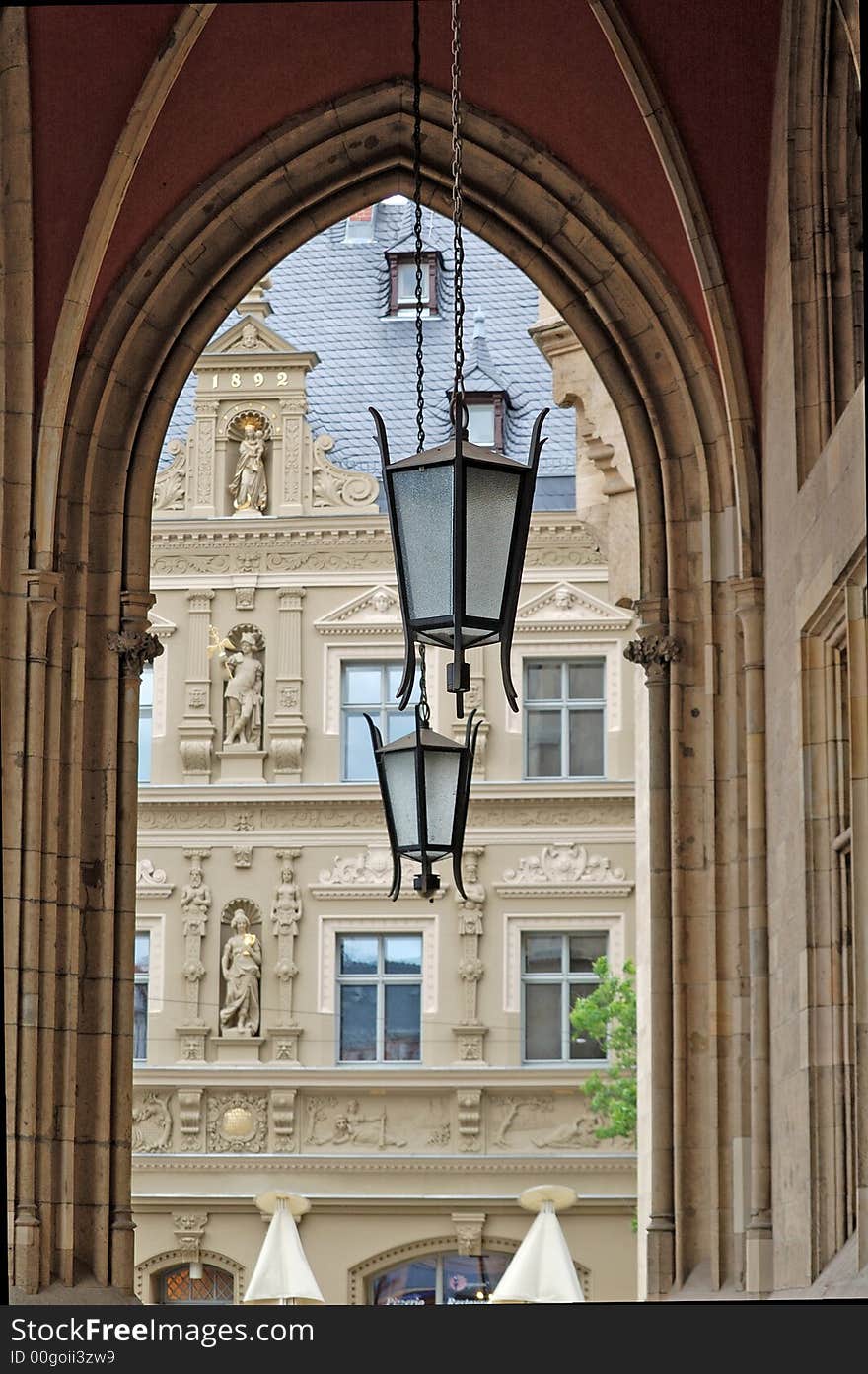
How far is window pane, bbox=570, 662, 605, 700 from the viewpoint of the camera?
20.1 metres

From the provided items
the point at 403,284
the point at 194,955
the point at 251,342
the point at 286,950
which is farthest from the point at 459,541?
the point at 403,284

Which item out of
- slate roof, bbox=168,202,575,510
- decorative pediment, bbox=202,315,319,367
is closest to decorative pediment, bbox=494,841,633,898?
slate roof, bbox=168,202,575,510

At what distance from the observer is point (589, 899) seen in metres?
19.5

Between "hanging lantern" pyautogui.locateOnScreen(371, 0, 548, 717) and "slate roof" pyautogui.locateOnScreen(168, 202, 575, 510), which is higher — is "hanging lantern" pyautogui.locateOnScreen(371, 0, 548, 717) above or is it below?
below

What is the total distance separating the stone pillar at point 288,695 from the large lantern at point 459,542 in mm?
15385

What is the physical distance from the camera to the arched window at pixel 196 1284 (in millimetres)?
19078

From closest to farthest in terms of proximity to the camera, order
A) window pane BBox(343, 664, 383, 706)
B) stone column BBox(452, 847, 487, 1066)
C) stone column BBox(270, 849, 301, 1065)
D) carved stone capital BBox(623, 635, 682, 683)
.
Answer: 1. carved stone capital BBox(623, 635, 682, 683)
2. stone column BBox(452, 847, 487, 1066)
3. stone column BBox(270, 849, 301, 1065)
4. window pane BBox(343, 664, 383, 706)

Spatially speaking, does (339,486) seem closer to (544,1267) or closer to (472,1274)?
(472,1274)

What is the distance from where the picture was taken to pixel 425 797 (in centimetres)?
632

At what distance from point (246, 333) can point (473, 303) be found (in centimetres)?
252

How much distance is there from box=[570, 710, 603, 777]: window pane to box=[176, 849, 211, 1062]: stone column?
347 centimetres

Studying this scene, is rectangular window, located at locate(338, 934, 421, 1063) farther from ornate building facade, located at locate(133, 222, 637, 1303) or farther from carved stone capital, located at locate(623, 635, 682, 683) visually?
carved stone capital, located at locate(623, 635, 682, 683)

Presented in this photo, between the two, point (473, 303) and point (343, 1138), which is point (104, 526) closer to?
point (343, 1138)
